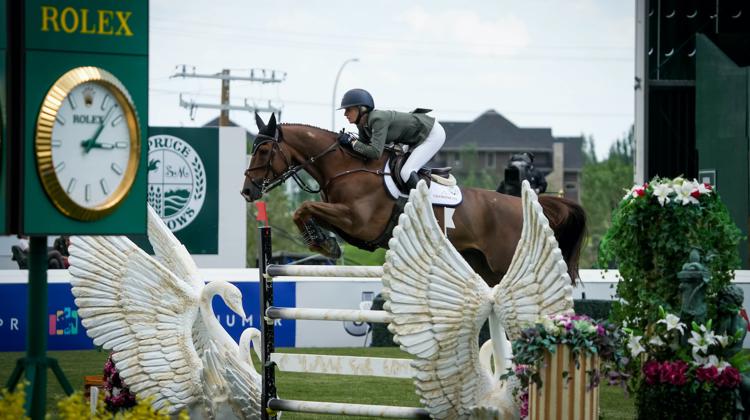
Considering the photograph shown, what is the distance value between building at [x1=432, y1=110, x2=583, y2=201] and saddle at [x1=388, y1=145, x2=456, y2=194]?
60389mm

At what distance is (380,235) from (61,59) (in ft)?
14.9

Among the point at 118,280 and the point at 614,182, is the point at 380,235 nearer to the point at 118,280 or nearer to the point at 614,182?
the point at 118,280

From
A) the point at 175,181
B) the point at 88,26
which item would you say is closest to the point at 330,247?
the point at 88,26

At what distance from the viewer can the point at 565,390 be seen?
18.1 feet

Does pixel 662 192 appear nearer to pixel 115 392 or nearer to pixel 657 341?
pixel 657 341

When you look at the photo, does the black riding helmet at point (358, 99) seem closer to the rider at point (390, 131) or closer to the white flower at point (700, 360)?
the rider at point (390, 131)

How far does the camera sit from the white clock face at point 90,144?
417 cm

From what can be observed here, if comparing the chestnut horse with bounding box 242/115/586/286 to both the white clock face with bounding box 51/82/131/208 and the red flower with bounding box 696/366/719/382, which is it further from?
the white clock face with bounding box 51/82/131/208

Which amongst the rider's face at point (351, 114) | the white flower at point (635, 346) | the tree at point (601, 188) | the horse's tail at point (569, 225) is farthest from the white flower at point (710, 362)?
the tree at point (601, 188)

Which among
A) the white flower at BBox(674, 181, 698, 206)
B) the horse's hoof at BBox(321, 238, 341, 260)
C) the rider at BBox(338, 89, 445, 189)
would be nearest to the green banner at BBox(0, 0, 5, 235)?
the white flower at BBox(674, 181, 698, 206)

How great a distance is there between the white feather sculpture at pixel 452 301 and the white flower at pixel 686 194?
3.13ft

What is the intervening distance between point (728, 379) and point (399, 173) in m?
3.34

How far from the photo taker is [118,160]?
4273 mm

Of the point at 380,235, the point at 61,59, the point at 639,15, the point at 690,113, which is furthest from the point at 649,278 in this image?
the point at 690,113
